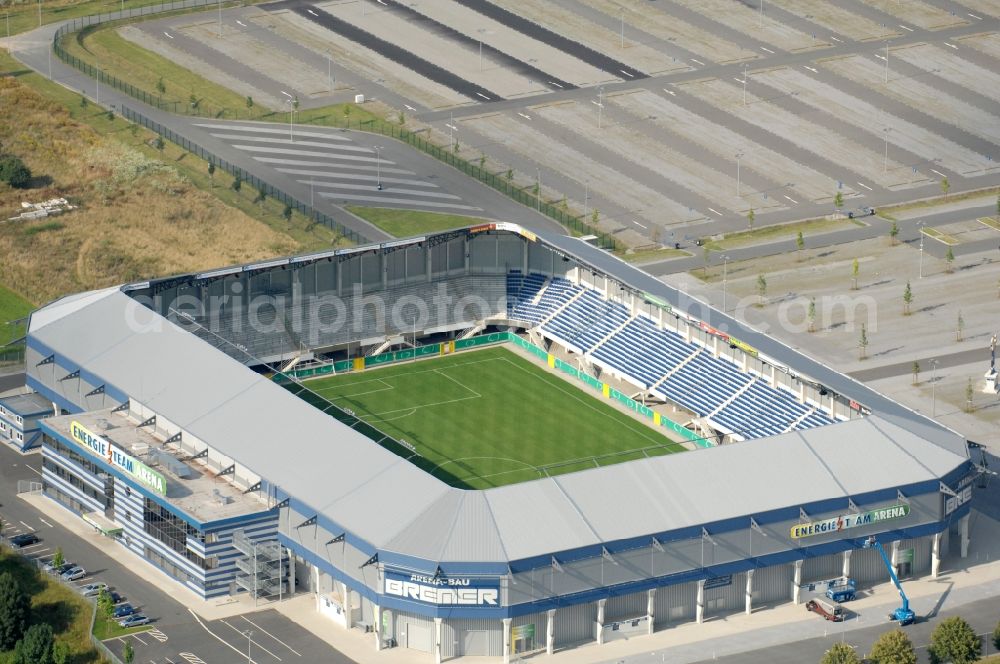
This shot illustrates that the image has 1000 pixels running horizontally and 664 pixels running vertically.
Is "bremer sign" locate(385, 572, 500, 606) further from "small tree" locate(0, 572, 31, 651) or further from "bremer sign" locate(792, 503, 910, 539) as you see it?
"small tree" locate(0, 572, 31, 651)

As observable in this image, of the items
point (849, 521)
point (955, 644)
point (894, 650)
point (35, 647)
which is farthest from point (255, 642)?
point (955, 644)

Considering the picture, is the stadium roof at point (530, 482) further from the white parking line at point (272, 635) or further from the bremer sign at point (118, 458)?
the white parking line at point (272, 635)

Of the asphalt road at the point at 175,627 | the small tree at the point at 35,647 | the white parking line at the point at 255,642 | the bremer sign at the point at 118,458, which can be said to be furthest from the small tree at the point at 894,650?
the small tree at the point at 35,647

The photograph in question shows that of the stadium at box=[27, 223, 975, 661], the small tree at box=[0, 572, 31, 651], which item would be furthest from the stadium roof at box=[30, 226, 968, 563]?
the small tree at box=[0, 572, 31, 651]

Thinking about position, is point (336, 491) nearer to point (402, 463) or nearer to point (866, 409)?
point (402, 463)

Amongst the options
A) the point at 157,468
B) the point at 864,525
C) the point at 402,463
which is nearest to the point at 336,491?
the point at 402,463
